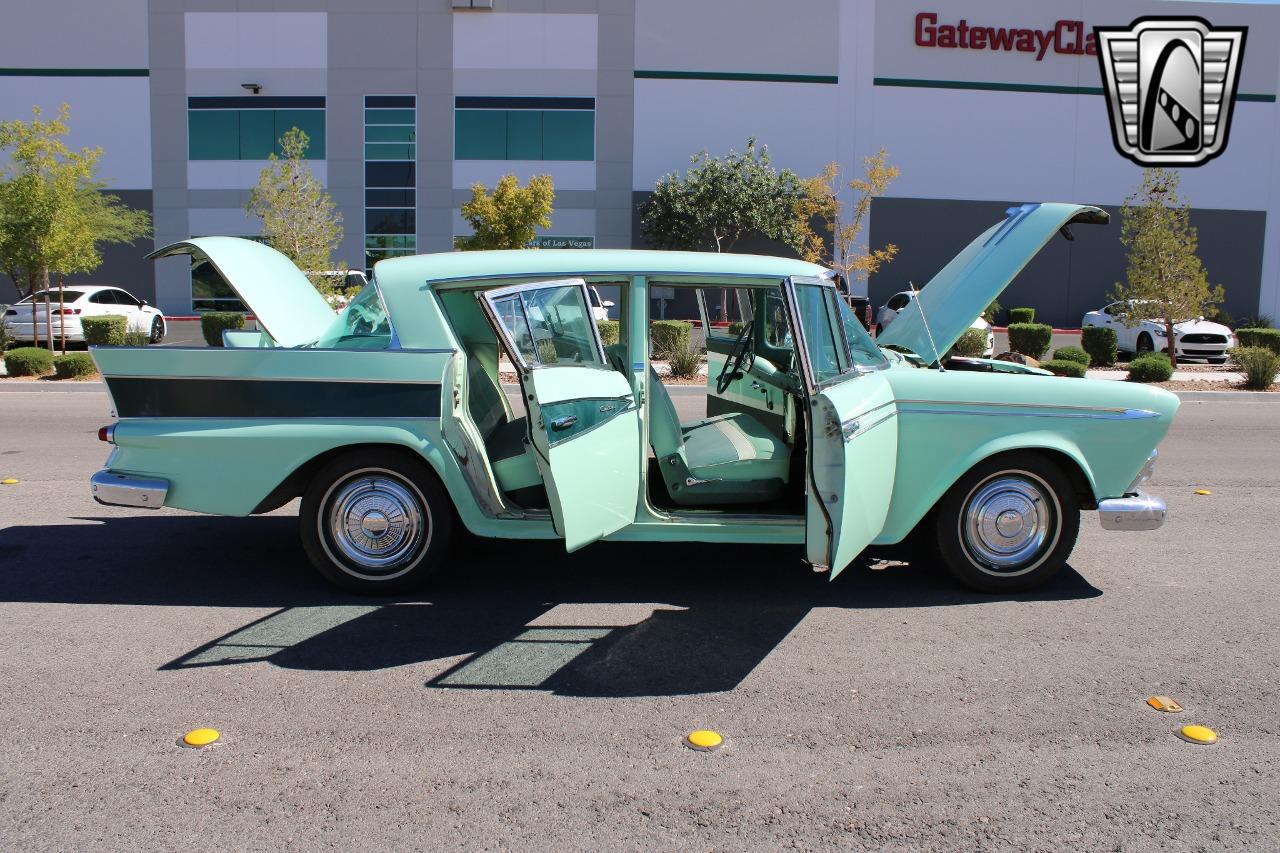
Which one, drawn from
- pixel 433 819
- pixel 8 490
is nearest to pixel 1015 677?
pixel 433 819

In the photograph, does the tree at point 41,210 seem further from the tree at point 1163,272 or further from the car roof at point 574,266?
the tree at point 1163,272

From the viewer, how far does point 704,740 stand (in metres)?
3.94

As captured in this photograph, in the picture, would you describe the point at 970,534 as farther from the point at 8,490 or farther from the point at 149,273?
the point at 149,273

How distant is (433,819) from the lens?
3.40m

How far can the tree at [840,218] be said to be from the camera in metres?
28.1

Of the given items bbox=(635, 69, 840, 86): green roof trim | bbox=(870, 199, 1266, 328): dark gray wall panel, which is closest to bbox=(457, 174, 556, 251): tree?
bbox=(635, 69, 840, 86): green roof trim

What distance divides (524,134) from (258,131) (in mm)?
9058

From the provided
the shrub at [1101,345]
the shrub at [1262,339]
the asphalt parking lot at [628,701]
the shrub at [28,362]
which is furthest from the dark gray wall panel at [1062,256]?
the asphalt parking lot at [628,701]

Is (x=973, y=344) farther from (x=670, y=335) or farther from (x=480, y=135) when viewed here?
(x=480, y=135)

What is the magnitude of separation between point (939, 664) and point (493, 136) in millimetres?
34413

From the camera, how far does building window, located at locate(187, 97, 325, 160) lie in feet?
119

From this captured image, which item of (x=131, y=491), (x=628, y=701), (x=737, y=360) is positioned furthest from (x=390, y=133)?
(x=628, y=701)

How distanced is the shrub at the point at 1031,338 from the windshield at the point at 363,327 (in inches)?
761

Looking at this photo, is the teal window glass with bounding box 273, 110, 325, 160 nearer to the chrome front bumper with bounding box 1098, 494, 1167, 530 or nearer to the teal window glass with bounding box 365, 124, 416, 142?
the teal window glass with bounding box 365, 124, 416, 142
